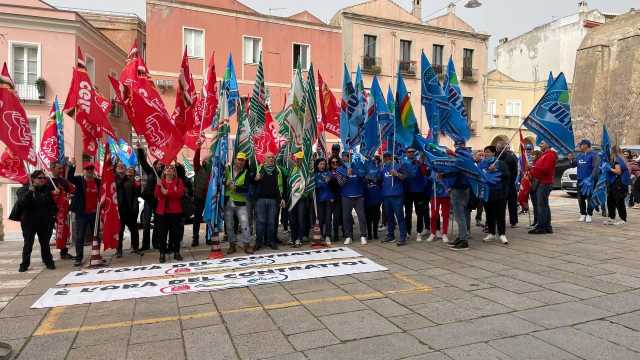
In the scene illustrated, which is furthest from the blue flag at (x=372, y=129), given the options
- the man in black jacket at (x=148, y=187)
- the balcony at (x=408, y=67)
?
the balcony at (x=408, y=67)

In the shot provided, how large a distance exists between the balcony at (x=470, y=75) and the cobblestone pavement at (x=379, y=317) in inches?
1018

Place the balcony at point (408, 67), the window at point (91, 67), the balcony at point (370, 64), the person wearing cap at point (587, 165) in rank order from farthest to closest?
the balcony at point (408, 67) < the balcony at point (370, 64) < the window at point (91, 67) < the person wearing cap at point (587, 165)

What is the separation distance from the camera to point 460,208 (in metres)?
8.17

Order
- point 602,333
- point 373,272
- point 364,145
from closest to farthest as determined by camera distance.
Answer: point 602,333, point 373,272, point 364,145

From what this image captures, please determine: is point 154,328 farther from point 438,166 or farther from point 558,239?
point 558,239

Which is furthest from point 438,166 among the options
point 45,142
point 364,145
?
point 45,142

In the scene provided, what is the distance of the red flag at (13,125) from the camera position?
7.02m

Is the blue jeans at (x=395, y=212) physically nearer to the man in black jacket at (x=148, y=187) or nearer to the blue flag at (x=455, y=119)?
the blue flag at (x=455, y=119)

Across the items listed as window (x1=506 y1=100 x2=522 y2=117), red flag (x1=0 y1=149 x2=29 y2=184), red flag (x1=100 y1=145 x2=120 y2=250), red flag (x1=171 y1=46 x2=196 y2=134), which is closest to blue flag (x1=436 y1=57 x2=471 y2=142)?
red flag (x1=171 y1=46 x2=196 y2=134)

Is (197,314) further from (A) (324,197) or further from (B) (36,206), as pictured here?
(A) (324,197)

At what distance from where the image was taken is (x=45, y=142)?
901 centimetres

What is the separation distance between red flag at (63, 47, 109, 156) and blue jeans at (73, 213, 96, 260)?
116 centimetres

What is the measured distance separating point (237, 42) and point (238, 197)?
723 inches

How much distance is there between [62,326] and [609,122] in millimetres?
39904
